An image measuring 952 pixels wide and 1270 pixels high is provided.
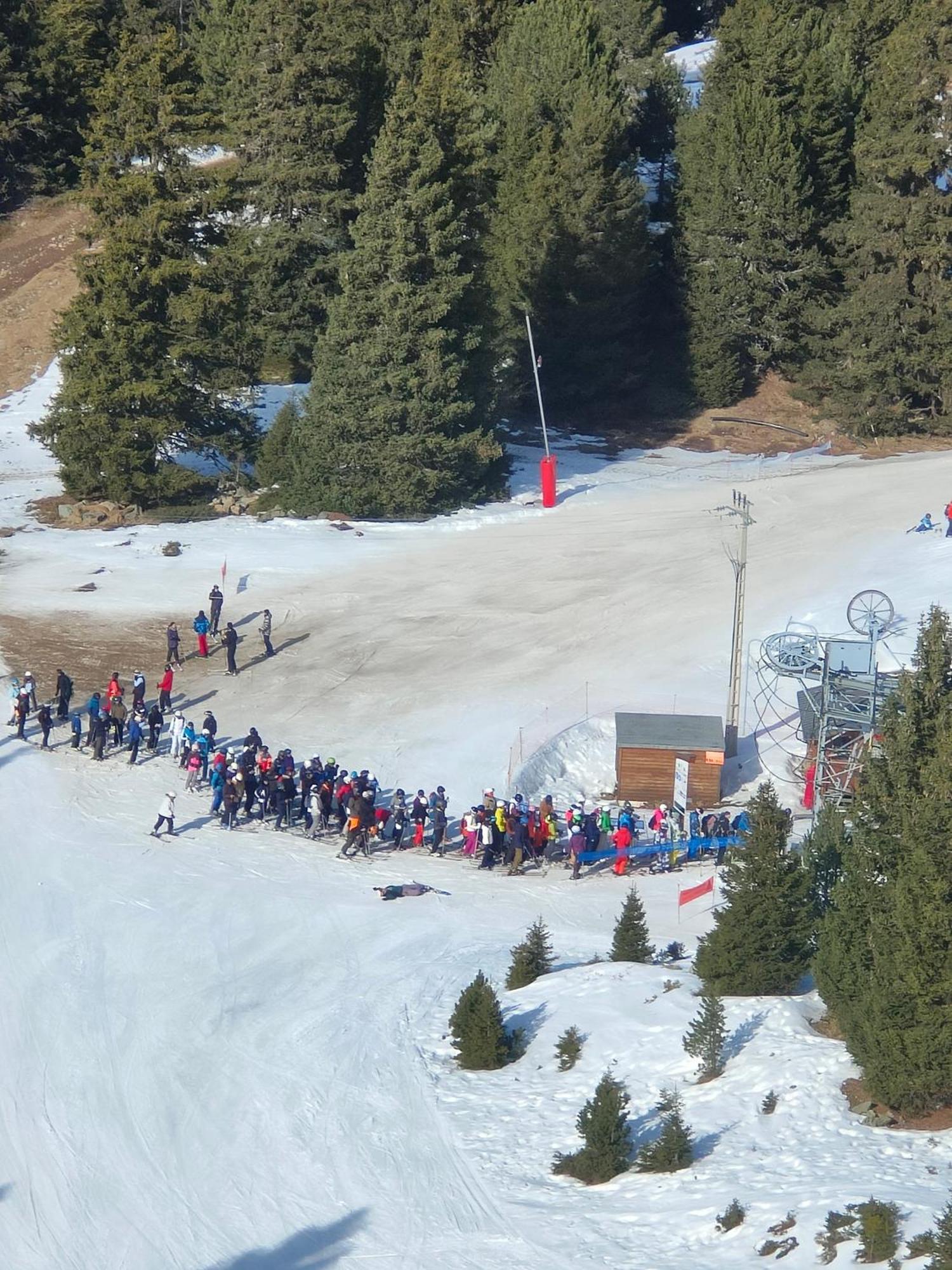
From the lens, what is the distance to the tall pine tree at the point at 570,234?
52.3 m

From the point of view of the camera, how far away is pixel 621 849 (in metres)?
26.4

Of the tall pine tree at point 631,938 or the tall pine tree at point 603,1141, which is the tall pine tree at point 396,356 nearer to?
the tall pine tree at point 631,938

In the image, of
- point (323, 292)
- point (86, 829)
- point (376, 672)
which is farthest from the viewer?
point (323, 292)

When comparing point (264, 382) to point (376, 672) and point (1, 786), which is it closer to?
point (376, 672)

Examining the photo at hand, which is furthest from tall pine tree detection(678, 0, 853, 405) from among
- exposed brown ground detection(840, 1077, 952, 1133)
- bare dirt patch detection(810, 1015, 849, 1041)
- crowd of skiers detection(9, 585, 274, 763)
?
exposed brown ground detection(840, 1077, 952, 1133)

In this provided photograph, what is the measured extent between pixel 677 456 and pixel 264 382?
15189 millimetres

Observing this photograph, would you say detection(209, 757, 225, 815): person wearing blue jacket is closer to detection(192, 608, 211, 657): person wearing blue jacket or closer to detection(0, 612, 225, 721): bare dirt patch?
detection(0, 612, 225, 721): bare dirt patch

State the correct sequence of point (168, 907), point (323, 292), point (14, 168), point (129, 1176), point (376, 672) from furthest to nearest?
point (14, 168)
point (323, 292)
point (376, 672)
point (168, 907)
point (129, 1176)

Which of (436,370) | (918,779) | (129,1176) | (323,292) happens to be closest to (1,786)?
(129,1176)

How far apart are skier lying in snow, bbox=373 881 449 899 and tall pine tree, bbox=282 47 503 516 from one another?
780 inches

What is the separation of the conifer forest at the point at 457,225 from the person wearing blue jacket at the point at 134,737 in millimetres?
15704

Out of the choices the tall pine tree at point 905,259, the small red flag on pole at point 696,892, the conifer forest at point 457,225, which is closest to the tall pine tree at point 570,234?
the conifer forest at point 457,225

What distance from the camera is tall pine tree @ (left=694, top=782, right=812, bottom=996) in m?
18.8

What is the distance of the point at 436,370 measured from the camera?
42906 millimetres
